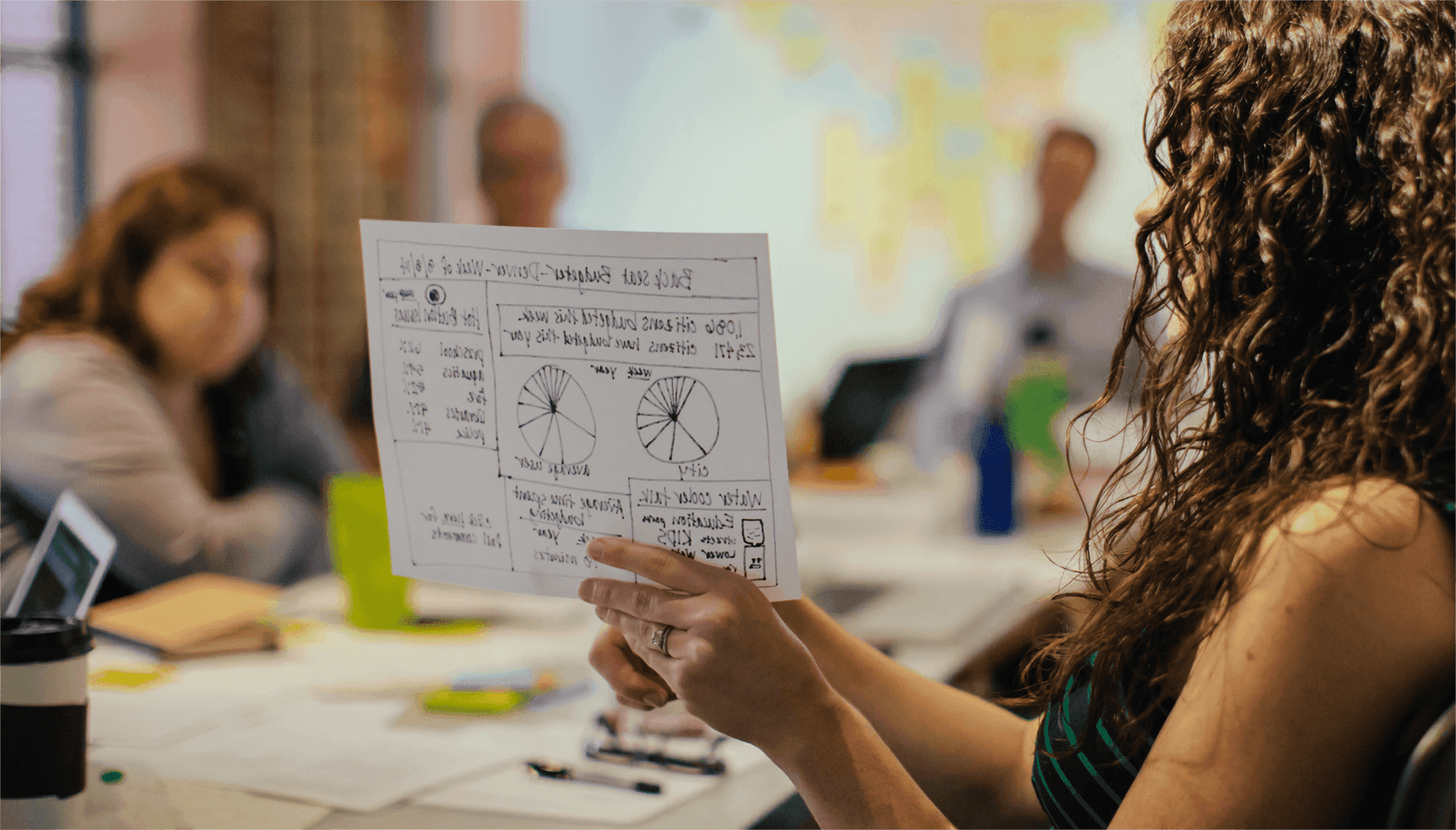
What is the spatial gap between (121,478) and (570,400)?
1300mm

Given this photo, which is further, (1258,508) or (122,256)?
(122,256)

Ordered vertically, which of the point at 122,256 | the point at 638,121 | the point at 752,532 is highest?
the point at 638,121

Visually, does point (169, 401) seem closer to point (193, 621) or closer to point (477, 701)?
point (193, 621)

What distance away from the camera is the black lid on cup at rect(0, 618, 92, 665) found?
2.82ft

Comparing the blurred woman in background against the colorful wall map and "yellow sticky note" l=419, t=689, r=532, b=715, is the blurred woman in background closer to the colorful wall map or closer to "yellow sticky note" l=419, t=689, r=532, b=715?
"yellow sticky note" l=419, t=689, r=532, b=715

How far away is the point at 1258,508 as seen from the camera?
2.29 ft

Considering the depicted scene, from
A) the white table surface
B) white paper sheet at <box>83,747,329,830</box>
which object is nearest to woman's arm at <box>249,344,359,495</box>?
the white table surface

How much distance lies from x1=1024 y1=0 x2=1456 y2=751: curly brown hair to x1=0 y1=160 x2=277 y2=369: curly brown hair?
178cm

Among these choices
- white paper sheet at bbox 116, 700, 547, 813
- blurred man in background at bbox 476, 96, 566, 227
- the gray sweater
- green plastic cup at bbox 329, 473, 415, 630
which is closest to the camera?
white paper sheet at bbox 116, 700, 547, 813

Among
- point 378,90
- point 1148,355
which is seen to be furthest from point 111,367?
point 378,90

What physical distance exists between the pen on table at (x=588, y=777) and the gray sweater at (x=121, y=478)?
1.02m

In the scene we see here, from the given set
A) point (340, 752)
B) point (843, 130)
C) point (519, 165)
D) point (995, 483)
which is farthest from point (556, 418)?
point (843, 130)

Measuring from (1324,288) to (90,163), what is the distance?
362 centimetres

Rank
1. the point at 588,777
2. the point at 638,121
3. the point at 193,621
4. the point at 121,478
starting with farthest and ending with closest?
the point at 638,121, the point at 121,478, the point at 193,621, the point at 588,777
